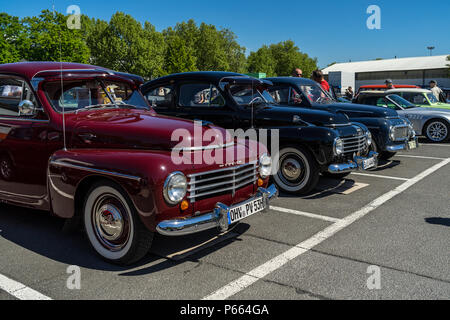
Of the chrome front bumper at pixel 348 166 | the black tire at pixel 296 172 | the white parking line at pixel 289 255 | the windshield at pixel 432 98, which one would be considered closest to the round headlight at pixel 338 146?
the chrome front bumper at pixel 348 166

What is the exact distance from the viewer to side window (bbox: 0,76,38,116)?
187 inches

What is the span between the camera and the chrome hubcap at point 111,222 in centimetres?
375

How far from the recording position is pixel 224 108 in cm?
677

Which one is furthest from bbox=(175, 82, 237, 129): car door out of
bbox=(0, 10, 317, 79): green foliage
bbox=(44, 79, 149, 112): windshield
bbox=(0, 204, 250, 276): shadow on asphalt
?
bbox=(0, 10, 317, 79): green foliage

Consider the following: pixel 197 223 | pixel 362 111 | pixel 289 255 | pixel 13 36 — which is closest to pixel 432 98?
pixel 362 111

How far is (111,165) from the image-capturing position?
364 centimetres

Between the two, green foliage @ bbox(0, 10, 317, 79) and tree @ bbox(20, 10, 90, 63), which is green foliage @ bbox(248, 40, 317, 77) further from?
tree @ bbox(20, 10, 90, 63)

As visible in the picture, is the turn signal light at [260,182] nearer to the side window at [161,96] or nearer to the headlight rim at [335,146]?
the headlight rim at [335,146]

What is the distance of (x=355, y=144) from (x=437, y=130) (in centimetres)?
774

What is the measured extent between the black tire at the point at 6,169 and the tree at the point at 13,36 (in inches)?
1272

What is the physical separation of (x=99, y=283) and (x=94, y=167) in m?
1.03
